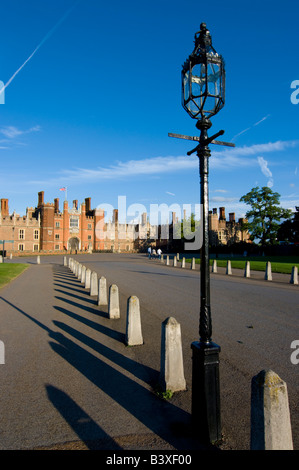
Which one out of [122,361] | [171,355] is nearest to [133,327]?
[122,361]

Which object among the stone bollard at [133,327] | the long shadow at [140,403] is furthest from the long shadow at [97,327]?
the long shadow at [140,403]

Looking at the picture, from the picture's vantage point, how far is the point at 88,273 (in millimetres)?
14016

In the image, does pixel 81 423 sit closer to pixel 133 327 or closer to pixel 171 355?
pixel 171 355

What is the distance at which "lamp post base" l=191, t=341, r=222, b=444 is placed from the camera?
3.25 meters

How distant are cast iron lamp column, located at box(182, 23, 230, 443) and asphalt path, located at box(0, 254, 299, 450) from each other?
467 mm

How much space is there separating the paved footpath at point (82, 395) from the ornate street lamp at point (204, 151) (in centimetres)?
56

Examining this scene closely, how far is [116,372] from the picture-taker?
197 inches

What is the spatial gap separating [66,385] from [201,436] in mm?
2231

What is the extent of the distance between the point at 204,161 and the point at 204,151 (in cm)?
13

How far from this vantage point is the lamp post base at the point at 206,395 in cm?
325

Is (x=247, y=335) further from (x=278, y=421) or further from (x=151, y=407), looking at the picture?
(x=278, y=421)

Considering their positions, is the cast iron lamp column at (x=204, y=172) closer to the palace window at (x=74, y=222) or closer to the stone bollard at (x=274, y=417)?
the stone bollard at (x=274, y=417)

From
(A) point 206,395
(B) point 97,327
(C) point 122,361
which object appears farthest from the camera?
(B) point 97,327

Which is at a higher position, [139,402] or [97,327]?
[139,402]
